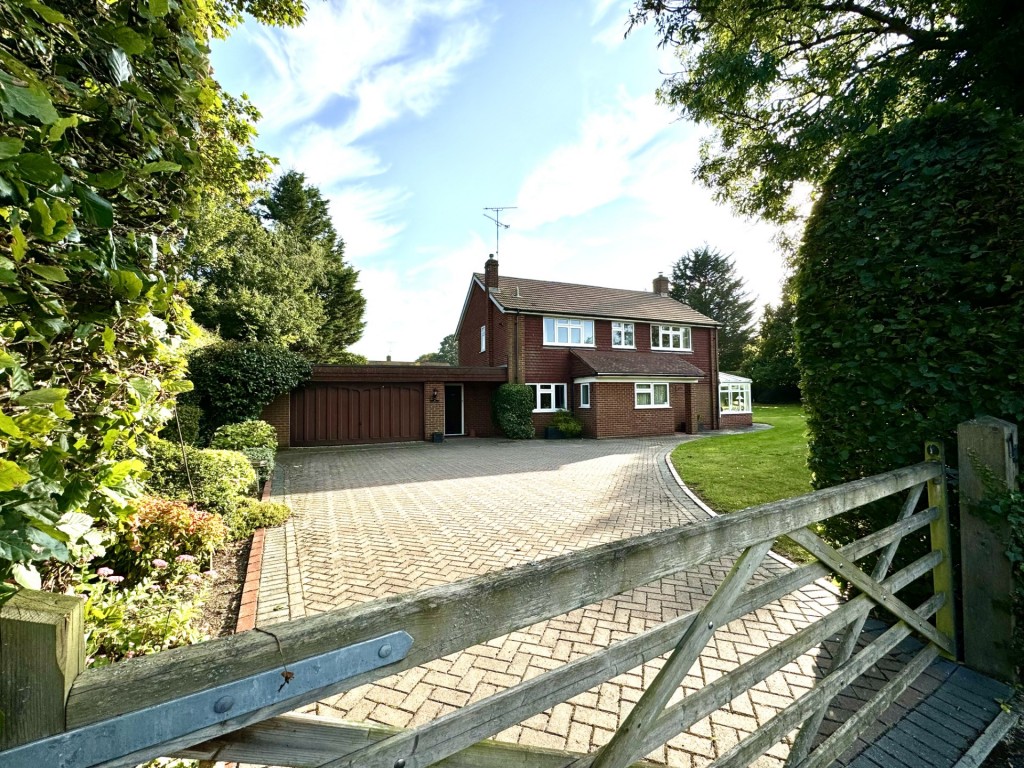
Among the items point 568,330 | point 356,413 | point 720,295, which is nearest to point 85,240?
point 356,413

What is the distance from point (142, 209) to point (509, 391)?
16.6 meters

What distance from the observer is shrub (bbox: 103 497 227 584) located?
3.84 m

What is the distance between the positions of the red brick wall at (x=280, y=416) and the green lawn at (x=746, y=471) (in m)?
13.2

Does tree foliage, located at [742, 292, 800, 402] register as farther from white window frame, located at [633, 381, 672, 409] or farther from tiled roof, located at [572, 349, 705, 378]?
white window frame, located at [633, 381, 672, 409]

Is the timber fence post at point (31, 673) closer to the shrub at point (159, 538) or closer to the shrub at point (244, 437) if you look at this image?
the shrub at point (159, 538)

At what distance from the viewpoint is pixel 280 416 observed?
1552 centimetres

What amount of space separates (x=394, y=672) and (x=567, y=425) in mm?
17842

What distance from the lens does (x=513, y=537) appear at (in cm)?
557

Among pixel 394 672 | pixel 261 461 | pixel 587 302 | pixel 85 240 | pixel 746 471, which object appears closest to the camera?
pixel 394 672

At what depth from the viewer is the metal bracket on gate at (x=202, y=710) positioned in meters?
0.68

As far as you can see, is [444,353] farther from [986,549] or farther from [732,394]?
[986,549]

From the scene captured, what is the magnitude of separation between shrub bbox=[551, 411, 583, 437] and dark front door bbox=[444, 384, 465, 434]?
4.24m

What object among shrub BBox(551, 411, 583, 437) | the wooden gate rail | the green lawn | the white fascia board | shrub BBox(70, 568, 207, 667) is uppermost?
the white fascia board

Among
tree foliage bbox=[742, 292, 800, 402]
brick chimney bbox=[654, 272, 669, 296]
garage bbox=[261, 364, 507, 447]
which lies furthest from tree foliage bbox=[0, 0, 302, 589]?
tree foliage bbox=[742, 292, 800, 402]
